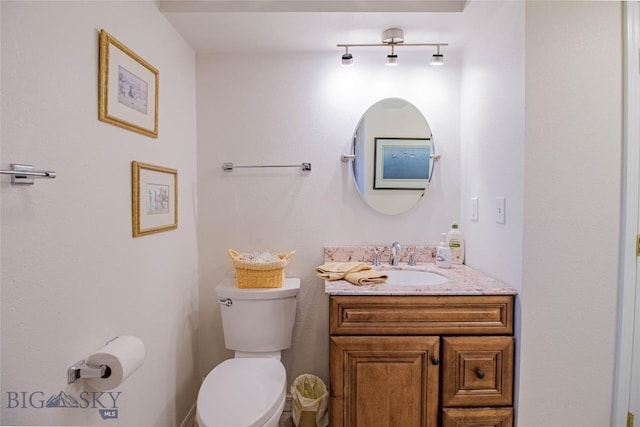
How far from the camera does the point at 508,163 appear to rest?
1.47m

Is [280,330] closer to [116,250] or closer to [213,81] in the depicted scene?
[116,250]

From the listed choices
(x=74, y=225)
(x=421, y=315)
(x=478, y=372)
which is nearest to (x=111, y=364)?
(x=74, y=225)

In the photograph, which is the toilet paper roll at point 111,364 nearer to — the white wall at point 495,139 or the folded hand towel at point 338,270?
the folded hand towel at point 338,270

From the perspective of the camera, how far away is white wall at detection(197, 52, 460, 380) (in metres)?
1.98

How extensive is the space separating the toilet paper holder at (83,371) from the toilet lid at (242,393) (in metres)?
0.42

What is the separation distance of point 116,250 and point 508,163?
171 cm

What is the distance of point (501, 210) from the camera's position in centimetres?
152

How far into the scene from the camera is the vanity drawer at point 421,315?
1412mm

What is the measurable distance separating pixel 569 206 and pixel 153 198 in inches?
73.7

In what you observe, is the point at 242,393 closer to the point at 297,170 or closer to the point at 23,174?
the point at 23,174

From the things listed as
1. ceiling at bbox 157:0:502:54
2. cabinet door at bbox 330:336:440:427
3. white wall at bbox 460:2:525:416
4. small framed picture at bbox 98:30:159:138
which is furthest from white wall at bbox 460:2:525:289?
small framed picture at bbox 98:30:159:138

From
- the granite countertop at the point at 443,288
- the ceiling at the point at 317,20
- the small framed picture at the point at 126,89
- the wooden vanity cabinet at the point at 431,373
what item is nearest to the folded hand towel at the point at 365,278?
the granite countertop at the point at 443,288

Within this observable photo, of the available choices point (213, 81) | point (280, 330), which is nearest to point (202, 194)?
point (213, 81)

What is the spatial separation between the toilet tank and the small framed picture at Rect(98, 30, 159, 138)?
917 mm
